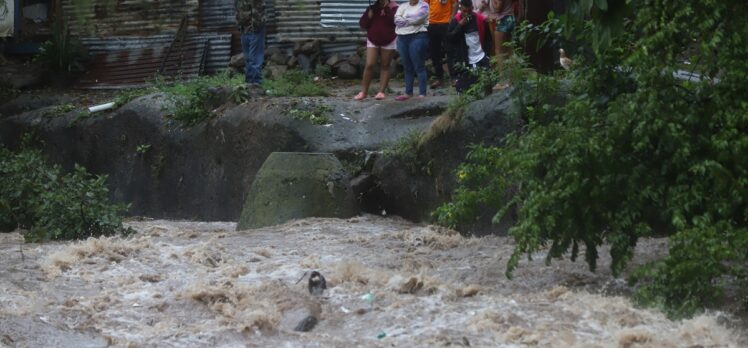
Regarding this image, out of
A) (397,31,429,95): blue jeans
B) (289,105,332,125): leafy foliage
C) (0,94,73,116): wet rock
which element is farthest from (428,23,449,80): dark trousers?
(0,94,73,116): wet rock

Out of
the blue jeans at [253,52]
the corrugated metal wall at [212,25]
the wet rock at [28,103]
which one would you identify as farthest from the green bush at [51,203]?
the corrugated metal wall at [212,25]

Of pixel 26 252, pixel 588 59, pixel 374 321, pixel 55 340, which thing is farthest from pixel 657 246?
pixel 26 252

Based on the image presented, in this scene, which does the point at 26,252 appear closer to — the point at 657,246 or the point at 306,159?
the point at 306,159

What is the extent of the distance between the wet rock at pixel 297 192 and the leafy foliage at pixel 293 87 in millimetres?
3243

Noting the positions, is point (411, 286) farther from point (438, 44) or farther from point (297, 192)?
point (438, 44)

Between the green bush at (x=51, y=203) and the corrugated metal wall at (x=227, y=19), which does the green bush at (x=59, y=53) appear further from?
the green bush at (x=51, y=203)

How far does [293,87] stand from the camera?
45.3 feet

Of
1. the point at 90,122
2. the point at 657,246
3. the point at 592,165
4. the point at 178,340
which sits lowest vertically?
the point at 90,122

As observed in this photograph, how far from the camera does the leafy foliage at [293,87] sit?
13.6 m

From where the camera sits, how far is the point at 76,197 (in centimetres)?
955

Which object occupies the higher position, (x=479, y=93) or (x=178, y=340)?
(x=479, y=93)

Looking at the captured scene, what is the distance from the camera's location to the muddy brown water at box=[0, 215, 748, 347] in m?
5.49

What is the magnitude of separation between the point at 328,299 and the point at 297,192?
3701mm

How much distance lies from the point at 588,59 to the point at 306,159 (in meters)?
3.92
